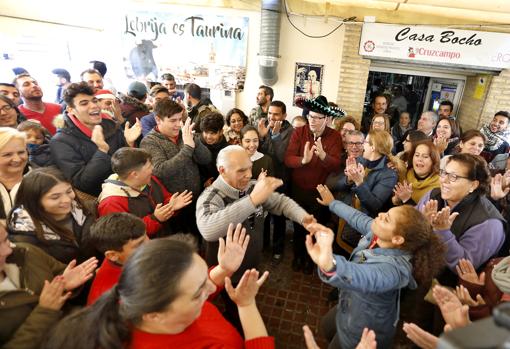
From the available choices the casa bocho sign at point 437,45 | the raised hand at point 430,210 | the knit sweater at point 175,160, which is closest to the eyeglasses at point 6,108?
the knit sweater at point 175,160

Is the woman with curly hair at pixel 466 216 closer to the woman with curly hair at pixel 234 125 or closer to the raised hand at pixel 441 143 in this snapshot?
the raised hand at pixel 441 143

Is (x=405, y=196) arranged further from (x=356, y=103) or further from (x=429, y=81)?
(x=429, y=81)

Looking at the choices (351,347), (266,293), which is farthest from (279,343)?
(351,347)

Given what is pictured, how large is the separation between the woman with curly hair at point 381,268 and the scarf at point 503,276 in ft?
0.96

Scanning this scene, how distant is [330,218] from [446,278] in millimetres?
1699

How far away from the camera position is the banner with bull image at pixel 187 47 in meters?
6.29

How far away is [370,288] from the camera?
59.3 inches

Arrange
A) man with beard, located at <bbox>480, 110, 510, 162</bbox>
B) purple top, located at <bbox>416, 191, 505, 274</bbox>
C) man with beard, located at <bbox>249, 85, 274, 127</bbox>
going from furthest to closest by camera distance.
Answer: man with beard, located at <bbox>249, 85, 274, 127</bbox> < man with beard, located at <bbox>480, 110, 510, 162</bbox> < purple top, located at <bbox>416, 191, 505, 274</bbox>

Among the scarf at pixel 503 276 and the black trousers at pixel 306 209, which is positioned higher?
the scarf at pixel 503 276

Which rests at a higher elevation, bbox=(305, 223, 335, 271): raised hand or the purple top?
bbox=(305, 223, 335, 271): raised hand

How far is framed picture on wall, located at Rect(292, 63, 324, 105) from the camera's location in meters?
6.30

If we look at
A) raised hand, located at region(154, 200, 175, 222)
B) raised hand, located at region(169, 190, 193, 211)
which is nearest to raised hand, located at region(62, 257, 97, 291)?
raised hand, located at region(154, 200, 175, 222)

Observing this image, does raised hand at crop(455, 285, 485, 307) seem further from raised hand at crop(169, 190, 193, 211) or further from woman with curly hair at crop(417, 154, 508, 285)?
raised hand at crop(169, 190, 193, 211)

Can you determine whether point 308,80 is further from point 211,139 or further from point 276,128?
point 211,139
